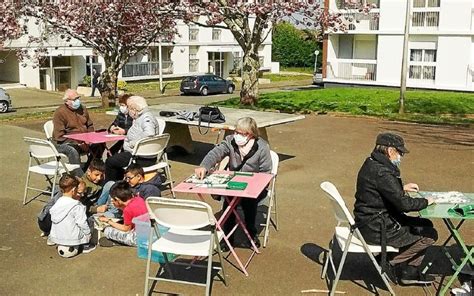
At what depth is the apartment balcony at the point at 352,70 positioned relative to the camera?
1383 inches

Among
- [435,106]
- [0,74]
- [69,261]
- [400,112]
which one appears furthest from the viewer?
[0,74]

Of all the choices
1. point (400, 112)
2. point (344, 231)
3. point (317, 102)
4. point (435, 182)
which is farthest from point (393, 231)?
point (317, 102)

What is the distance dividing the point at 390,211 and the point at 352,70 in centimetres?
3121

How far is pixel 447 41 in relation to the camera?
105 feet

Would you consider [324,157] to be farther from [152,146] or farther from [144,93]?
[144,93]

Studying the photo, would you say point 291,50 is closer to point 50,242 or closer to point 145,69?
point 145,69

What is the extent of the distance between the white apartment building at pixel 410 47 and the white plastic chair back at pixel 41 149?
2591 cm

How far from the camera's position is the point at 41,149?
853 cm

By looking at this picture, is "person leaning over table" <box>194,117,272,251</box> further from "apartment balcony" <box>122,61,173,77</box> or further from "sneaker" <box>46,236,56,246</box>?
"apartment balcony" <box>122,61,173,77</box>

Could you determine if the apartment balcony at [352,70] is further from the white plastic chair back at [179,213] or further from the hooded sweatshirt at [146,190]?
the white plastic chair back at [179,213]

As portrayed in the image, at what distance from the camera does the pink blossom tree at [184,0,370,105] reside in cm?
2066

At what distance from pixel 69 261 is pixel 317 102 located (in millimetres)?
17462

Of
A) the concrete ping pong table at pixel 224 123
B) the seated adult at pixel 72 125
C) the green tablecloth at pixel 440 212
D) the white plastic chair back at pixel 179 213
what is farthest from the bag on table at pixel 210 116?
the green tablecloth at pixel 440 212

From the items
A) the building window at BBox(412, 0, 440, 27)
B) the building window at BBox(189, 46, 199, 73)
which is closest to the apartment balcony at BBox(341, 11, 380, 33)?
the building window at BBox(412, 0, 440, 27)
